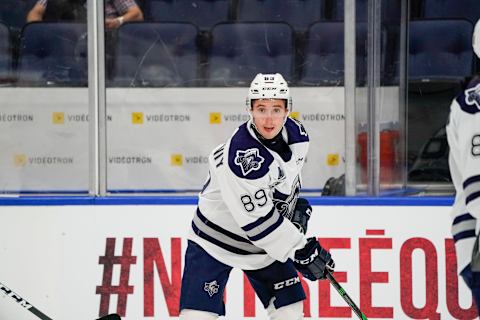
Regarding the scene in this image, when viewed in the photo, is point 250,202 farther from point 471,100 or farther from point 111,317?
point 111,317

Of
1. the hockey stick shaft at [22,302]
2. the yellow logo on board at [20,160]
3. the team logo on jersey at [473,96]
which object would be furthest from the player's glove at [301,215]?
the yellow logo on board at [20,160]

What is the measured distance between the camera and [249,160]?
3.73 m

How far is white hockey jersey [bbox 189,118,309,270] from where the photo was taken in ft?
12.2

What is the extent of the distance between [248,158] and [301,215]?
329mm

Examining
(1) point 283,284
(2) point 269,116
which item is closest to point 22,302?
(1) point 283,284

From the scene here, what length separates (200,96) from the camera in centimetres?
491

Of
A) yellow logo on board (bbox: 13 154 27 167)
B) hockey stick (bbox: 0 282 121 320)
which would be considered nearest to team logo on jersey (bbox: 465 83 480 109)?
hockey stick (bbox: 0 282 121 320)

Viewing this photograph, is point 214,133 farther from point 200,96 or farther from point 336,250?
point 336,250

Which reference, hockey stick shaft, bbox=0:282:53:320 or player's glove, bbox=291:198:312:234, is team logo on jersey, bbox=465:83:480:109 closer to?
player's glove, bbox=291:198:312:234

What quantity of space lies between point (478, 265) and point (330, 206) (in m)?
1.76

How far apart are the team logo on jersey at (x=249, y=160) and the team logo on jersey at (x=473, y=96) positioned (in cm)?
86

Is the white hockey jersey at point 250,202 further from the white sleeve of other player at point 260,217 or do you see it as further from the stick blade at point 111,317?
the stick blade at point 111,317

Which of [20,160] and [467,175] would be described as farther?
[20,160]

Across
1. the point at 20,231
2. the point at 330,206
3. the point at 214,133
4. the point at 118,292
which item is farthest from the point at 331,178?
the point at 20,231
